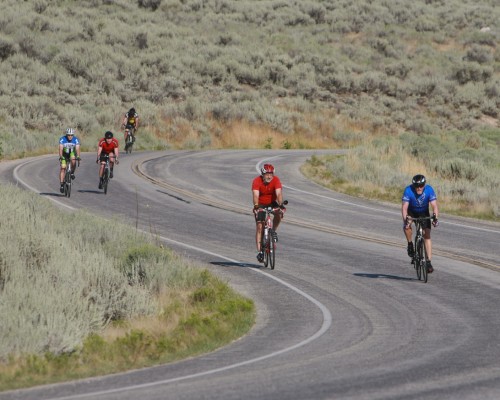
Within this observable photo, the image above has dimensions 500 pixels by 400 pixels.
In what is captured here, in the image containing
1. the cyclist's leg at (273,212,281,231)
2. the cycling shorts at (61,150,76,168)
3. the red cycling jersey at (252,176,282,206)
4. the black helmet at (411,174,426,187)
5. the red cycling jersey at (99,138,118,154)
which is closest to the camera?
the black helmet at (411,174,426,187)

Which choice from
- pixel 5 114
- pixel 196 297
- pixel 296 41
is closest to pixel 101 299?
pixel 196 297

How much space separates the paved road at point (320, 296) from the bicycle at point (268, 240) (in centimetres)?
24

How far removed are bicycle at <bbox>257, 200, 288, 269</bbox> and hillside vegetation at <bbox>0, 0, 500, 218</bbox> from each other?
546 inches

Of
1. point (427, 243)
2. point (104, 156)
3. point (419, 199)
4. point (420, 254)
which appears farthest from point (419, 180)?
point (104, 156)

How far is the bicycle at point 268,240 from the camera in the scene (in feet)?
57.0

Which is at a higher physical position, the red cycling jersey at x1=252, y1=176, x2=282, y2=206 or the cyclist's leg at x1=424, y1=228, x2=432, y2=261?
the red cycling jersey at x1=252, y1=176, x2=282, y2=206

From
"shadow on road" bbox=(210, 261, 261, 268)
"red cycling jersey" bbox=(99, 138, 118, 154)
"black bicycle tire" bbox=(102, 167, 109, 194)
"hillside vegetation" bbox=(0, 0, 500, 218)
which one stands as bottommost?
"shadow on road" bbox=(210, 261, 261, 268)

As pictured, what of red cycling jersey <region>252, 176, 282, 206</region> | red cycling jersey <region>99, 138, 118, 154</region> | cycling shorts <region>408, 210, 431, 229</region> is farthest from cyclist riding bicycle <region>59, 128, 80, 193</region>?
cycling shorts <region>408, 210, 431, 229</region>

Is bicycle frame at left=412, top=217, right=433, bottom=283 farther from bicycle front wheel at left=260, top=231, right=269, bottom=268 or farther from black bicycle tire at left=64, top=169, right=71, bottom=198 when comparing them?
black bicycle tire at left=64, top=169, right=71, bottom=198

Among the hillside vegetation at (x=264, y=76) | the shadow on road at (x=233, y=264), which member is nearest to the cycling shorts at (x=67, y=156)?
the shadow on road at (x=233, y=264)

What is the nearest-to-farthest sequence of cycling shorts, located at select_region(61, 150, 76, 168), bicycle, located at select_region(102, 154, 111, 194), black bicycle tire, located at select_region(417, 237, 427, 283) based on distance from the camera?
black bicycle tire, located at select_region(417, 237, 427, 283) < cycling shorts, located at select_region(61, 150, 76, 168) < bicycle, located at select_region(102, 154, 111, 194)

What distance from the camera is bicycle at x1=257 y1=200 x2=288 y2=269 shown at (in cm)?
1738

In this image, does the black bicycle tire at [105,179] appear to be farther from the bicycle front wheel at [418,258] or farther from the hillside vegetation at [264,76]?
the bicycle front wheel at [418,258]

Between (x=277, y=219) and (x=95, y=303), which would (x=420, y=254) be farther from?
(x=95, y=303)
